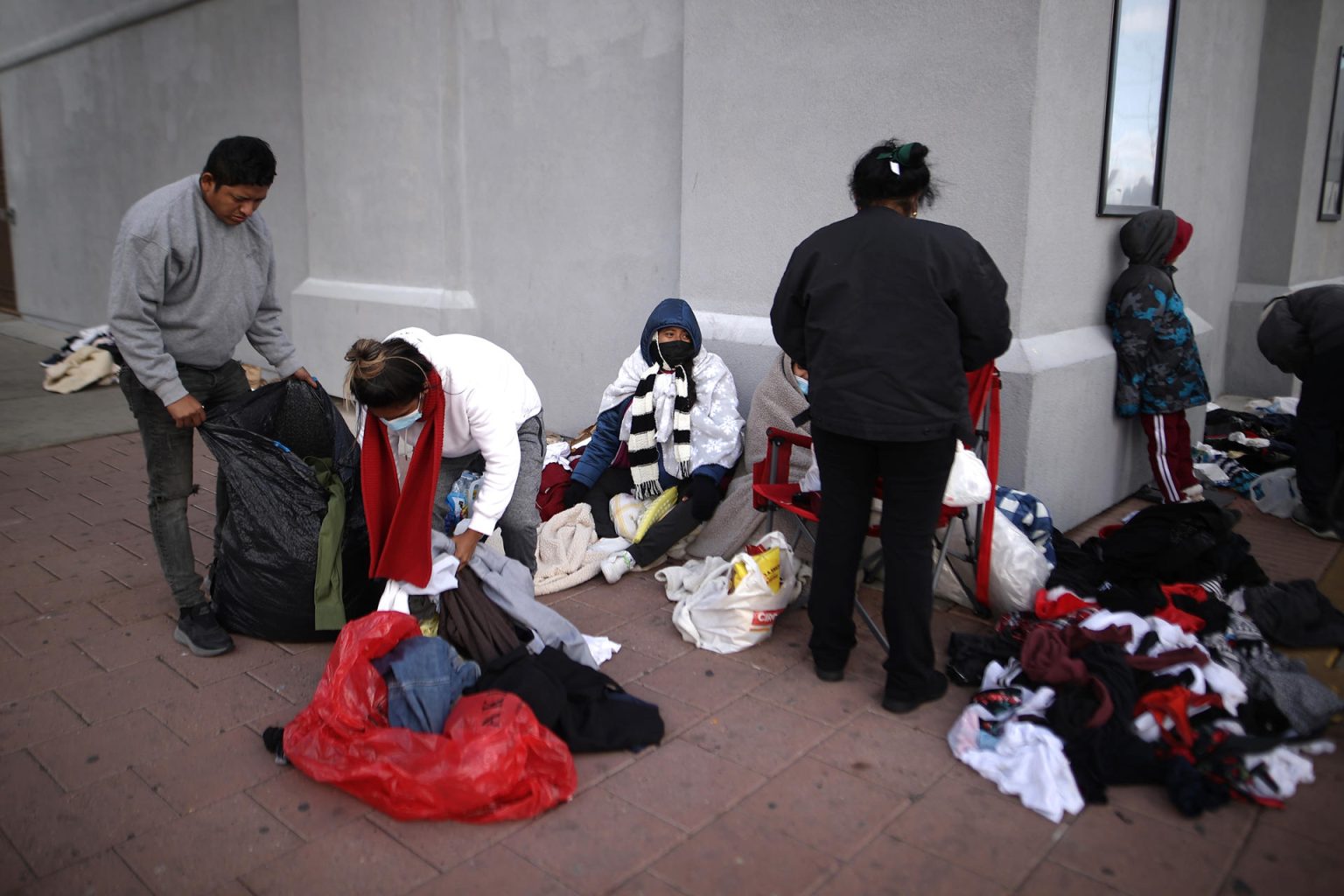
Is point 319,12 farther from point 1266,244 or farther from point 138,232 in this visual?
point 1266,244

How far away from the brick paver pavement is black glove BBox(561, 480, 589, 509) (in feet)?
4.16

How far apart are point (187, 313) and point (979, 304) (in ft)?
8.65

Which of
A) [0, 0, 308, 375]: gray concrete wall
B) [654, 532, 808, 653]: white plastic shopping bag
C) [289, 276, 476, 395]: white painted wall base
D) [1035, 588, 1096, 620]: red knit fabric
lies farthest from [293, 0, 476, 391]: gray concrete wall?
[1035, 588, 1096, 620]: red knit fabric

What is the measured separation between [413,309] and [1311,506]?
526 cm

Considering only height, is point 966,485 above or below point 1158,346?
below

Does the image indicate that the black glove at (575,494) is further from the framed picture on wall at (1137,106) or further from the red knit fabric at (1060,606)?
the framed picture on wall at (1137,106)

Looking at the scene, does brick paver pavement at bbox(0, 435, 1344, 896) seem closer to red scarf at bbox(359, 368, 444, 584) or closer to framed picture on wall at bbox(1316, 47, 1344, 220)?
red scarf at bbox(359, 368, 444, 584)

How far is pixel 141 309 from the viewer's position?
3355mm

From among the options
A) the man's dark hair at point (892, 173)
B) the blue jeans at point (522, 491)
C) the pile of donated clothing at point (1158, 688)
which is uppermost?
the man's dark hair at point (892, 173)

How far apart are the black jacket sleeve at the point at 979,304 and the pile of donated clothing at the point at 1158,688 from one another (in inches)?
37.4

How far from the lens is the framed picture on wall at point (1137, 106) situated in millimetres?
4492

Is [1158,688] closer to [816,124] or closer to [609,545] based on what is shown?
[609,545]

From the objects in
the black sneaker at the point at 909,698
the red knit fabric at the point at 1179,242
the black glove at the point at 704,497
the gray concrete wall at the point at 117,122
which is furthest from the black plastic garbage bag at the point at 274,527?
the gray concrete wall at the point at 117,122

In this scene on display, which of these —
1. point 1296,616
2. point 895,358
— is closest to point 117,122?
point 895,358
